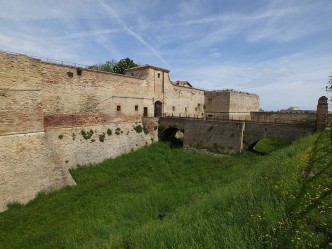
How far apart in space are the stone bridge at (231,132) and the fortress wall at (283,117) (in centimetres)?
1258

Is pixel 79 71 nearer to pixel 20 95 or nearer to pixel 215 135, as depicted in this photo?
pixel 20 95

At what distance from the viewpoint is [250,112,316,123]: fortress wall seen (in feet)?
98.2

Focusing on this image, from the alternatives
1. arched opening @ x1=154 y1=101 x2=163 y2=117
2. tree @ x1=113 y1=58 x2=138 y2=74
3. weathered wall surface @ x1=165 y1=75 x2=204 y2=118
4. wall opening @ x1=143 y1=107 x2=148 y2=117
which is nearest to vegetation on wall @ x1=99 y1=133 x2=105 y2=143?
wall opening @ x1=143 y1=107 x2=148 y2=117

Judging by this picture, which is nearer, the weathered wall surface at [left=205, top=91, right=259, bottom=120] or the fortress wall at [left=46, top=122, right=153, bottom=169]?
the fortress wall at [left=46, top=122, right=153, bottom=169]

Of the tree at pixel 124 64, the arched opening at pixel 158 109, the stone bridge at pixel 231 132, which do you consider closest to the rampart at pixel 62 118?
the arched opening at pixel 158 109

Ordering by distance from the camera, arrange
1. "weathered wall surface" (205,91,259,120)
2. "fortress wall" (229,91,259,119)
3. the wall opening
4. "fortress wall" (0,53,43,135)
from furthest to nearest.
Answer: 1. "fortress wall" (229,91,259,119)
2. "weathered wall surface" (205,91,259,120)
3. the wall opening
4. "fortress wall" (0,53,43,135)

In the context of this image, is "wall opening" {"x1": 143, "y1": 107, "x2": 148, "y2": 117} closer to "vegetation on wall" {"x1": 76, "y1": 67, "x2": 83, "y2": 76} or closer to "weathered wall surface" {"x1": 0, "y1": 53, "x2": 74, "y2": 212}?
"vegetation on wall" {"x1": 76, "y1": 67, "x2": 83, "y2": 76}

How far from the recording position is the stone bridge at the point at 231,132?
52.1 feet

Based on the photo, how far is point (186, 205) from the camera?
886 centimetres

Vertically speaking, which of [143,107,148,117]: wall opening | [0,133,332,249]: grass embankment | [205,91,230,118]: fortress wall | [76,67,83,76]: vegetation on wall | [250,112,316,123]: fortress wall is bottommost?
[0,133,332,249]: grass embankment

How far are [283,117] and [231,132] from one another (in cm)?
1815

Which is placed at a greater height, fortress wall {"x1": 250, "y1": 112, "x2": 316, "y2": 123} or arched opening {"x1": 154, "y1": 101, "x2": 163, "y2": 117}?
arched opening {"x1": 154, "y1": 101, "x2": 163, "y2": 117}

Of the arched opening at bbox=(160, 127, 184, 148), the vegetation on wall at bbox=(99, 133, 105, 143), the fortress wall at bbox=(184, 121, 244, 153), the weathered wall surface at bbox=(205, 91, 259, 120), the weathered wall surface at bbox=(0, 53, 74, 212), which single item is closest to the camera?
the weathered wall surface at bbox=(0, 53, 74, 212)

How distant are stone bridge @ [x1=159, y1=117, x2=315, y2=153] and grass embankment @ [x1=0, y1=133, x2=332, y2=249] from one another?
1288 millimetres
